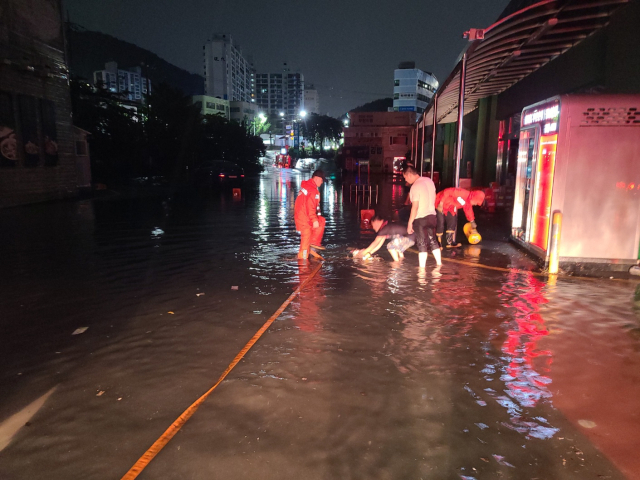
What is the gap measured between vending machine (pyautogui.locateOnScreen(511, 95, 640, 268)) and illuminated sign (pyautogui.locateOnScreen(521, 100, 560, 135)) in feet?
0.06

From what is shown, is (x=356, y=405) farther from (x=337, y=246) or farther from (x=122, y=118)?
(x=122, y=118)

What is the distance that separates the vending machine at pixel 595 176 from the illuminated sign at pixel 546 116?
0.06ft

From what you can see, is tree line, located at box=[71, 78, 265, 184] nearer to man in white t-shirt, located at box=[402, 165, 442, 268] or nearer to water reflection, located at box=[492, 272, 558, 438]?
man in white t-shirt, located at box=[402, 165, 442, 268]

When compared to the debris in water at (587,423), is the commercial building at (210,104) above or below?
above

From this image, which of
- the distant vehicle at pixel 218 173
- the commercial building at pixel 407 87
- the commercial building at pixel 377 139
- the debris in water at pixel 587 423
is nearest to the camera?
the debris in water at pixel 587 423

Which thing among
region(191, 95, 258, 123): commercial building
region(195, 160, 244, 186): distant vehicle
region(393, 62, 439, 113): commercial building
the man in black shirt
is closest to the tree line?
region(195, 160, 244, 186): distant vehicle

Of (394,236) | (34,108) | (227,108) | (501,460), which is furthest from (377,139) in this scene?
(227,108)

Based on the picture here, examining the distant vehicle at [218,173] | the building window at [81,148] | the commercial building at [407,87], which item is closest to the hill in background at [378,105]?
the commercial building at [407,87]

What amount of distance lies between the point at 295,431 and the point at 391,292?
11.8ft

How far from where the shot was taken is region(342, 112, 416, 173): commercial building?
60.3 meters

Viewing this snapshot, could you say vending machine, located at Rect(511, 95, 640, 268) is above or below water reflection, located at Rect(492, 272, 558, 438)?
above

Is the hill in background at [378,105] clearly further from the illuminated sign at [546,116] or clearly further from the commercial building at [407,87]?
the illuminated sign at [546,116]

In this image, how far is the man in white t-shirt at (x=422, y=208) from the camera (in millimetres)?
7508

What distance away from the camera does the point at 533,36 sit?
30.4ft
